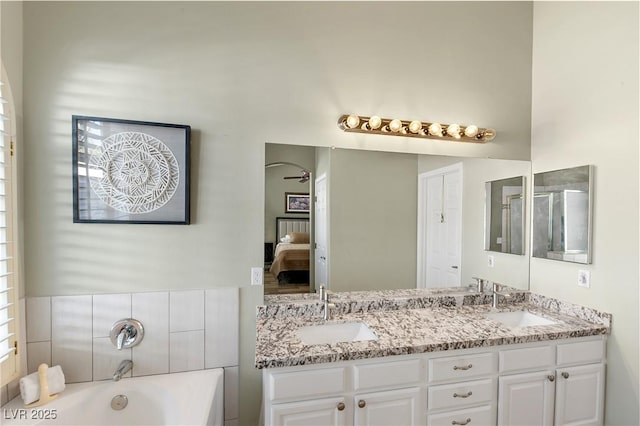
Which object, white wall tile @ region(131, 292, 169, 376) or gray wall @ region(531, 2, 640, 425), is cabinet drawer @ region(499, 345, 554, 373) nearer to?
gray wall @ region(531, 2, 640, 425)

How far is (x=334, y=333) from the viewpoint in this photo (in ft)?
6.06

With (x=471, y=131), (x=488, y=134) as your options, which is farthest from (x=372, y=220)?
(x=488, y=134)

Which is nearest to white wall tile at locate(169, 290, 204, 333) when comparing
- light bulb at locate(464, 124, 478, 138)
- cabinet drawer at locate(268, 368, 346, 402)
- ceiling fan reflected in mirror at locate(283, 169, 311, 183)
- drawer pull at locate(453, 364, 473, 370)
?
cabinet drawer at locate(268, 368, 346, 402)

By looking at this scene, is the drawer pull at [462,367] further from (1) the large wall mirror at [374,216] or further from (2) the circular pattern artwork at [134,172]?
(2) the circular pattern artwork at [134,172]

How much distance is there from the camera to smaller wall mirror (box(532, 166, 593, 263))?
→ 6.50 feet

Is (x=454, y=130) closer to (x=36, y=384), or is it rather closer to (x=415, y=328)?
(x=415, y=328)

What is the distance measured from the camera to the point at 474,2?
7.40 feet

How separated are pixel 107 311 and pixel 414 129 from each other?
2.15 metres

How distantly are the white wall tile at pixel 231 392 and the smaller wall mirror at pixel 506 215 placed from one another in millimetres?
2031

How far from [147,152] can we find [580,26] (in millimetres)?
2872

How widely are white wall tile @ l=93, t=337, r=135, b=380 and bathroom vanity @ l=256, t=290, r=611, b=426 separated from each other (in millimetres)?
783

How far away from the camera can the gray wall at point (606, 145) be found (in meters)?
1.77

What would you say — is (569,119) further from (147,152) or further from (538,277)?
(147,152)

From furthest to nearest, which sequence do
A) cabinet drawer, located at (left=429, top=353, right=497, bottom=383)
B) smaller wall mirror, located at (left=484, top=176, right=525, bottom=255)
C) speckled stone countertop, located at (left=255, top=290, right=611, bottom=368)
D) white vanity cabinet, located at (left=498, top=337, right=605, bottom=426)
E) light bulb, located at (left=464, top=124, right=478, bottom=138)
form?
1. smaller wall mirror, located at (left=484, top=176, right=525, bottom=255)
2. light bulb, located at (left=464, top=124, right=478, bottom=138)
3. white vanity cabinet, located at (left=498, top=337, right=605, bottom=426)
4. cabinet drawer, located at (left=429, top=353, right=497, bottom=383)
5. speckled stone countertop, located at (left=255, top=290, right=611, bottom=368)
